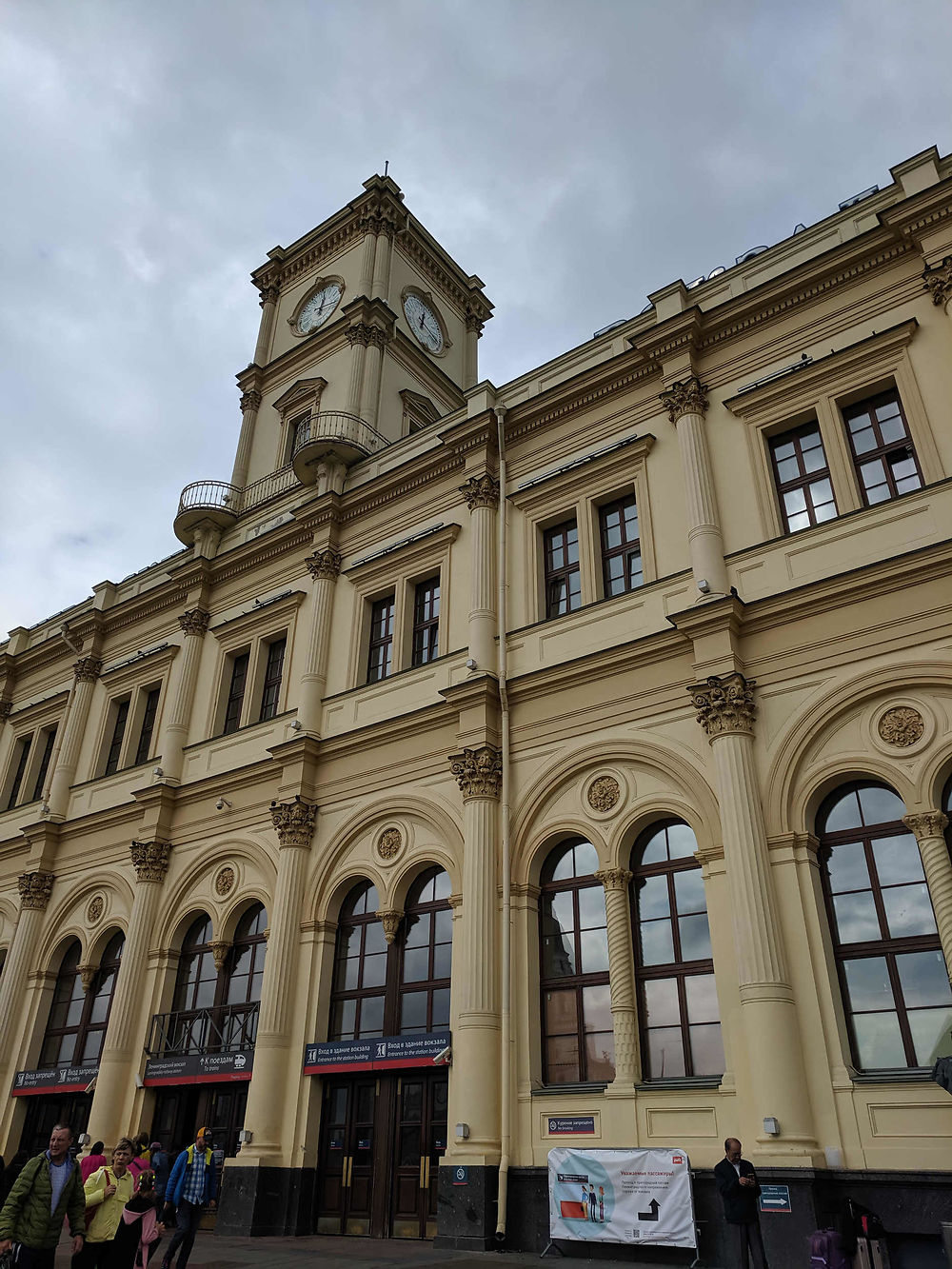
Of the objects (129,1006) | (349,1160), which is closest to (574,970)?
(349,1160)

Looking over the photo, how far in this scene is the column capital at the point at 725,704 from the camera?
14125mm

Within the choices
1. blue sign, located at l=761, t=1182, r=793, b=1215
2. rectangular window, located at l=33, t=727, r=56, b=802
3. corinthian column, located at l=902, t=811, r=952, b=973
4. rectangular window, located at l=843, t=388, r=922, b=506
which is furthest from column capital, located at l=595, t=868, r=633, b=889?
rectangular window, located at l=33, t=727, r=56, b=802

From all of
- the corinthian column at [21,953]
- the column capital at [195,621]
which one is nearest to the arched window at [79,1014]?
the corinthian column at [21,953]

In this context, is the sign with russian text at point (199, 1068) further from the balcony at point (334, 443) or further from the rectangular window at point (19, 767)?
the balcony at point (334, 443)

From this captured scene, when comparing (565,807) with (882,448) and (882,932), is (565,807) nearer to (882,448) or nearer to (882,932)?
(882,932)

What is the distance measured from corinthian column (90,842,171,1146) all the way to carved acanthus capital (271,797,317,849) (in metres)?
4.11

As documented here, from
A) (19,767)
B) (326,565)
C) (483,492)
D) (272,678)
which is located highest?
(326,565)

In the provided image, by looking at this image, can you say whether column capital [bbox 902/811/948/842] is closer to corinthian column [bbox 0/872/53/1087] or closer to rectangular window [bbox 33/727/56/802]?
corinthian column [bbox 0/872/53/1087]

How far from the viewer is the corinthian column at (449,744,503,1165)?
554 inches

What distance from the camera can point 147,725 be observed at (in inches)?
992

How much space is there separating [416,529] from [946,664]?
11.4m

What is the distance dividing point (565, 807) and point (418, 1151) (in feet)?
19.4

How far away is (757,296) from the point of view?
17.0 m

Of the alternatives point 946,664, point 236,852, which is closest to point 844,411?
point 946,664
